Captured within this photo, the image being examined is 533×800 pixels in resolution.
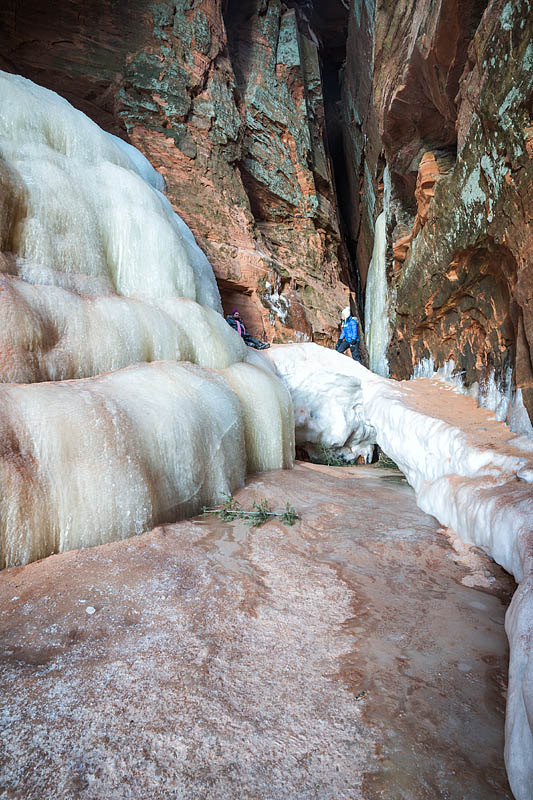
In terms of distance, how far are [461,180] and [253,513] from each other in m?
3.14

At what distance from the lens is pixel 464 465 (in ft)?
8.47

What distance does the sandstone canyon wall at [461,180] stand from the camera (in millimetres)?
2275

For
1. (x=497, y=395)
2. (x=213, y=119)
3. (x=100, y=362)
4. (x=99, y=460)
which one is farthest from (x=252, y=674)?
(x=213, y=119)

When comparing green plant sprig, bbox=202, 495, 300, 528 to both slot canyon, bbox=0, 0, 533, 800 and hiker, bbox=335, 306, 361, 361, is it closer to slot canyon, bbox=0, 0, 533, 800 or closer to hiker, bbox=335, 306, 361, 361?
slot canyon, bbox=0, 0, 533, 800

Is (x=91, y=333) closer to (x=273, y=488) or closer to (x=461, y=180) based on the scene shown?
(x=273, y=488)

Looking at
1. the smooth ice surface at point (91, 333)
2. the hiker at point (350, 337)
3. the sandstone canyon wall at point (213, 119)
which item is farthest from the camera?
the sandstone canyon wall at point (213, 119)

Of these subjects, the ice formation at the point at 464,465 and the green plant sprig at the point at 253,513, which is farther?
the green plant sprig at the point at 253,513

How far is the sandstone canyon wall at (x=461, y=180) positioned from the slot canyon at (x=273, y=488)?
0.03m

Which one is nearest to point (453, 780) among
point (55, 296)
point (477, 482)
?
point (477, 482)

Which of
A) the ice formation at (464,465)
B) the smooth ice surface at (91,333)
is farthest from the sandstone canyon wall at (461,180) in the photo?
the smooth ice surface at (91,333)

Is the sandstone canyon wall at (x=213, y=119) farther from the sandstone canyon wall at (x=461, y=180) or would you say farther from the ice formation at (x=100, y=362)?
the ice formation at (x=100, y=362)

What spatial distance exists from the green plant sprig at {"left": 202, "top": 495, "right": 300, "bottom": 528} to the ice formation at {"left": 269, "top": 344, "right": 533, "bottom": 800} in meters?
0.98

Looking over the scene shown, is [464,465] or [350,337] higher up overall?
[350,337]

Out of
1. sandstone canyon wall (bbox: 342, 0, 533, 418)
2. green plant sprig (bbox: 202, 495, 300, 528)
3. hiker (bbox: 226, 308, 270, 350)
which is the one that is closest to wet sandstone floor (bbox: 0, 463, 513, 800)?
green plant sprig (bbox: 202, 495, 300, 528)
